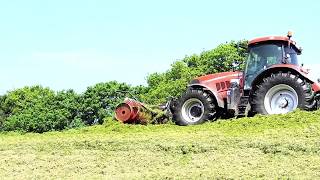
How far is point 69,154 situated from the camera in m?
11.9

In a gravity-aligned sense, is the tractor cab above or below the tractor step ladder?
above

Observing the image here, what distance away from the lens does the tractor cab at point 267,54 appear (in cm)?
1544

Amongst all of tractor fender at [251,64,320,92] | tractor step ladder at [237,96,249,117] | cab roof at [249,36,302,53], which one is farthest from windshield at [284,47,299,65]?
tractor step ladder at [237,96,249,117]

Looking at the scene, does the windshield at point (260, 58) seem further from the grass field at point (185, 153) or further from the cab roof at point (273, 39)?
the grass field at point (185, 153)

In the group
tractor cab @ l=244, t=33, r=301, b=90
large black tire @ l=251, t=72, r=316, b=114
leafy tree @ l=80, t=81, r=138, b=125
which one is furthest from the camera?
leafy tree @ l=80, t=81, r=138, b=125

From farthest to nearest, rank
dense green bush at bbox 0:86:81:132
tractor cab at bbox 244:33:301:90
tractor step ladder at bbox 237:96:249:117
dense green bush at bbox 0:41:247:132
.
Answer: dense green bush at bbox 0:86:81:132, dense green bush at bbox 0:41:247:132, tractor cab at bbox 244:33:301:90, tractor step ladder at bbox 237:96:249:117

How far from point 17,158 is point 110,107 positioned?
128 ft

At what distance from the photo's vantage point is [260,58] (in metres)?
15.7

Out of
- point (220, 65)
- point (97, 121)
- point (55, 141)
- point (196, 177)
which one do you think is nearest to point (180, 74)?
→ point (220, 65)

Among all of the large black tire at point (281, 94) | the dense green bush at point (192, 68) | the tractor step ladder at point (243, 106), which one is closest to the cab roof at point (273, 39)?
the large black tire at point (281, 94)

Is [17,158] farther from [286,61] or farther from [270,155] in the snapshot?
[286,61]

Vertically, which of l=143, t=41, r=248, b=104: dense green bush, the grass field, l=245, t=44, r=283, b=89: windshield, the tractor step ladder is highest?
l=143, t=41, r=248, b=104: dense green bush

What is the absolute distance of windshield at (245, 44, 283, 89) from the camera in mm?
15469

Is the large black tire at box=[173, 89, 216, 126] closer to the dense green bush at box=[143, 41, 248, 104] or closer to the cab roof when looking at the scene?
the cab roof
